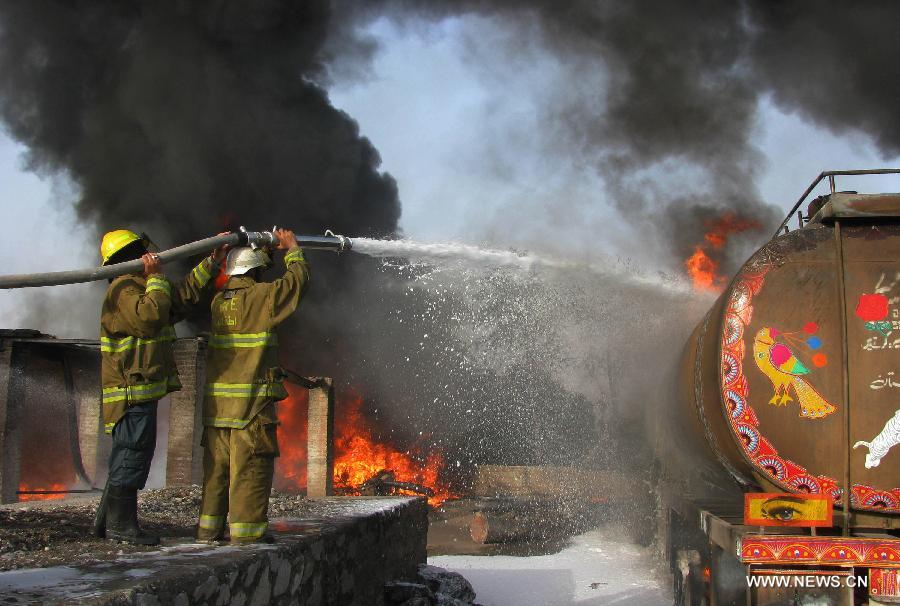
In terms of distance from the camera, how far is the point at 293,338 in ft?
85.7

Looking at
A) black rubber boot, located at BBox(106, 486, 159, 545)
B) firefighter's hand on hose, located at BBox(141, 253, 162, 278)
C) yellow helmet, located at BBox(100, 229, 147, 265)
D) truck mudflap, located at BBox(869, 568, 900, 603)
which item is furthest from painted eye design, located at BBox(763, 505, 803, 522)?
yellow helmet, located at BBox(100, 229, 147, 265)

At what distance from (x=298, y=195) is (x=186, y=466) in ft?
56.3

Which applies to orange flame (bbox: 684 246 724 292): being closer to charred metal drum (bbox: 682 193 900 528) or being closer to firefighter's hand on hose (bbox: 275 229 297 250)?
charred metal drum (bbox: 682 193 900 528)

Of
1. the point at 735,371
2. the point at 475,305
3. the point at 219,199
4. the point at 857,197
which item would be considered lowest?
the point at 735,371

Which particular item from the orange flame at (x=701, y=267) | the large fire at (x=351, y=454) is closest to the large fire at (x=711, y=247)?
the orange flame at (x=701, y=267)

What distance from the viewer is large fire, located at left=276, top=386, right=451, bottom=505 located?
867 inches

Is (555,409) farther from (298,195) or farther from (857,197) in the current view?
(857,197)

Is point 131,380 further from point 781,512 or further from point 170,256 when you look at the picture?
point 781,512

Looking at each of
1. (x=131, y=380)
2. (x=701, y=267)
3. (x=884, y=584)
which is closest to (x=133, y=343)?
(x=131, y=380)

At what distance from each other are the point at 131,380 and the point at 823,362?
4118mm

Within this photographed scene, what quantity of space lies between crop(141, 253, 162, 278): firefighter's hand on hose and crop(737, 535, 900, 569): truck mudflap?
374 centimetres

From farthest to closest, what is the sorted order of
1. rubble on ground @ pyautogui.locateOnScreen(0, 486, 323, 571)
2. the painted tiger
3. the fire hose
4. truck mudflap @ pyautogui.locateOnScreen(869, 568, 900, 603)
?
the painted tiger → truck mudflap @ pyautogui.locateOnScreen(869, 568, 900, 603) → rubble on ground @ pyautogui.locateOnScreen(0, 486, 323, 571) → the fire hose

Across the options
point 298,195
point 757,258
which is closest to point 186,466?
point 757,258

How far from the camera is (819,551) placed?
4.50m
